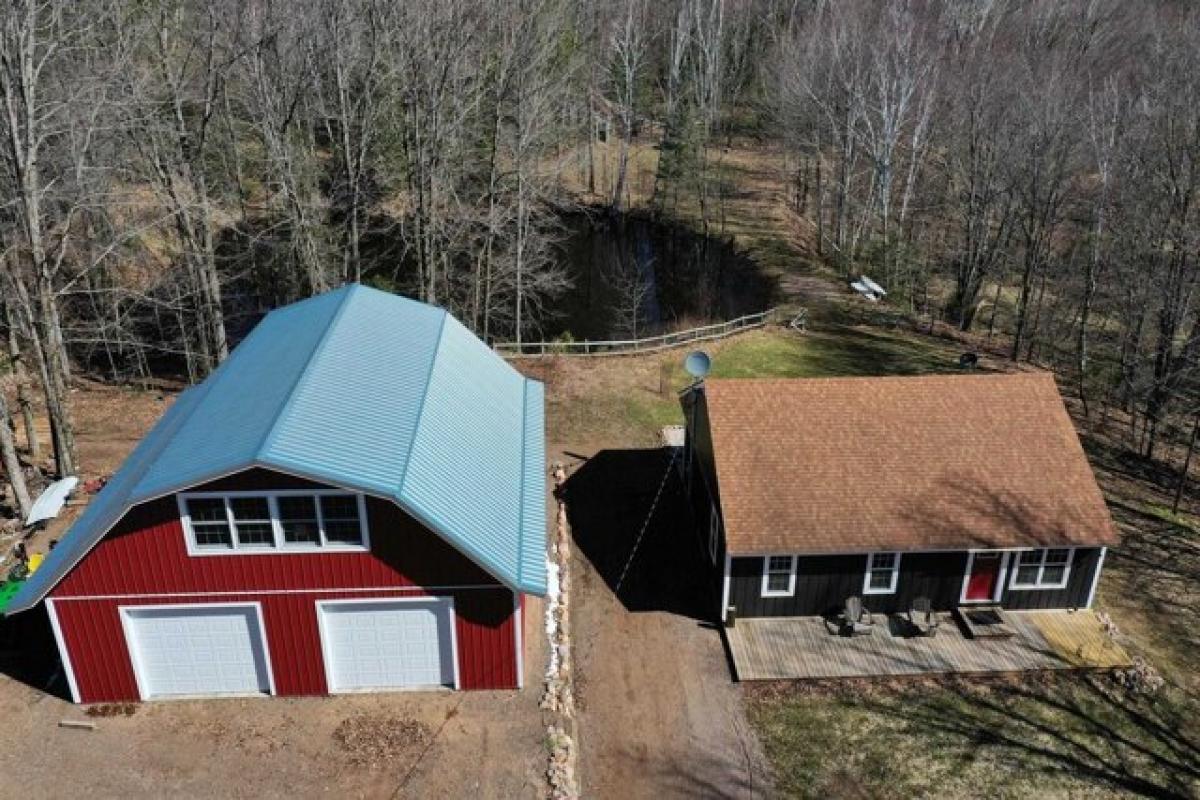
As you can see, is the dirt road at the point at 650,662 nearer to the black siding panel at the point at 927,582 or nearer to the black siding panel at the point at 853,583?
the black siding panel at the point at 853,583

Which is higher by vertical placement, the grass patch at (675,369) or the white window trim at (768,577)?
the white window trim at (768,577)

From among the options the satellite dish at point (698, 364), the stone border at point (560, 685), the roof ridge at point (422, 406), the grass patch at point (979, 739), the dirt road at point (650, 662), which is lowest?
the grass patch at point (979, 739)

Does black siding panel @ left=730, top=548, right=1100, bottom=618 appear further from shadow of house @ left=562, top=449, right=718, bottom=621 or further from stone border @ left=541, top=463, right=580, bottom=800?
stone border @ left=541, top=463, right=580, bottom=800

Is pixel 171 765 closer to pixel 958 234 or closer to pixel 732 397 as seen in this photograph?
pixel 732 397

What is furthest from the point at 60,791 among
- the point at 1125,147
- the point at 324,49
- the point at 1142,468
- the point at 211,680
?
the point at 1125,147

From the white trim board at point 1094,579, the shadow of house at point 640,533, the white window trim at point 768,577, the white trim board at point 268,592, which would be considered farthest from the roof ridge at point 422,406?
the white trim board at point 1094,579

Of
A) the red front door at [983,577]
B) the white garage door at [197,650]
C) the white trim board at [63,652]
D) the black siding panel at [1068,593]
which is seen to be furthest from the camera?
the black siding panel at [1068,593]

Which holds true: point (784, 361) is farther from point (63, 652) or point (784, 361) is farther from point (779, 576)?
point (63, 652)
